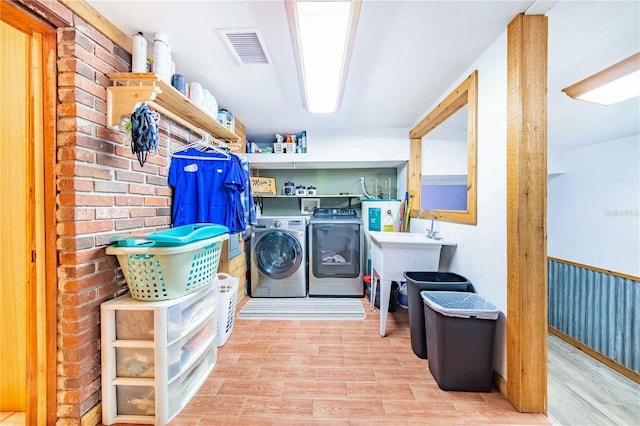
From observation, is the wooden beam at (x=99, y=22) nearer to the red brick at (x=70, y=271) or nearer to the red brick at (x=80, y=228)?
the red brick at (x=80, y=228)

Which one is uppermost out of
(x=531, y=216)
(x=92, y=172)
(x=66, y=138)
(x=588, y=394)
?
(x=66, y=138)

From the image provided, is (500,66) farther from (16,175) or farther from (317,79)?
(16,175)

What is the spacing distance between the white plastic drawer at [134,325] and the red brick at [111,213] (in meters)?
0.52

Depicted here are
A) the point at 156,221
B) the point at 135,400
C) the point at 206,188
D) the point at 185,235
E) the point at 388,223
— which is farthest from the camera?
the point at 388,223

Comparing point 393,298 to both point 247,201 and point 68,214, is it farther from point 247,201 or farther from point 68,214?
point 68,214

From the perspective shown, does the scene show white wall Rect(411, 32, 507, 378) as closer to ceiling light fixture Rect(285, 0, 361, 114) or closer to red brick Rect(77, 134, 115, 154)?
ceiling light fixture Rect(285, 0, 361, 114)

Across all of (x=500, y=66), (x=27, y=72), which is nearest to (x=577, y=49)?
(x=500, y=66)

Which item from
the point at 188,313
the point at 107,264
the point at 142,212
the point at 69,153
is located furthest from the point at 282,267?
the point at 69,153

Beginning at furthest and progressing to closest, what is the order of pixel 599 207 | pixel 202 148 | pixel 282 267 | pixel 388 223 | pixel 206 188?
1. pixel 388 223
2. pixel 282 267
3. pixel 599 207
4. pixel 202 148
5. pixel 206 188

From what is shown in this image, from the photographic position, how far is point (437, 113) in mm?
2273

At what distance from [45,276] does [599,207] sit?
4.59 metres

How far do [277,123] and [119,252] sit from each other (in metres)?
2.22

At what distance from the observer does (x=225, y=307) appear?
194 cm

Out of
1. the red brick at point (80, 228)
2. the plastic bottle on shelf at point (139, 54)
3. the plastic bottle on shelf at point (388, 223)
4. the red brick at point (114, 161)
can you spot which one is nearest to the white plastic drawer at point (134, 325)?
the red brick at point (80, 228)
